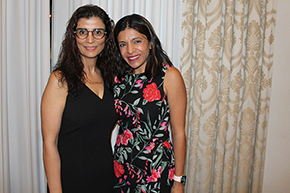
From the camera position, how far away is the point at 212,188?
2031 millimetres

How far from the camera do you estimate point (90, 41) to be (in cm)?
123

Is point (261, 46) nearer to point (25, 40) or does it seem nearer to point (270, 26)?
point (270, 26)

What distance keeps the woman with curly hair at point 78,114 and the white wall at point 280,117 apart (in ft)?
5.02

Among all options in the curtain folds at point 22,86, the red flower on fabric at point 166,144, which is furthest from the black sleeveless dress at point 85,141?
the curtain folds at point 22,86

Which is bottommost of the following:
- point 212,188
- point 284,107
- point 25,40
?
point 212,188

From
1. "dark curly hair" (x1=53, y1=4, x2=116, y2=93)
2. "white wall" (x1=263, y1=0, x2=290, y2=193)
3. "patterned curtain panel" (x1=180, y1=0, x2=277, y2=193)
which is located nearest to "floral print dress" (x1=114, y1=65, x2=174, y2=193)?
"dark curly hair" (x1=53, y1=4, x2=116, y2=93)

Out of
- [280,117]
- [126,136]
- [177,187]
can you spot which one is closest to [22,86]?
[126,136]

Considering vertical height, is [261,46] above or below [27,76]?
above

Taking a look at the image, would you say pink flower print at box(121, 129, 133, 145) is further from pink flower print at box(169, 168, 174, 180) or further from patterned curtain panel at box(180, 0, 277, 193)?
patterned curtain panel at box(180, 0, 277, 193)

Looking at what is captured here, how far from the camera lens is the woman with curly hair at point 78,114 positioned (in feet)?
3.90

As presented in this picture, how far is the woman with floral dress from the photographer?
1.33m

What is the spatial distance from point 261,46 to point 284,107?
1.99ft

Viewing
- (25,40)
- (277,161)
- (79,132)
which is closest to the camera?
(79,132)

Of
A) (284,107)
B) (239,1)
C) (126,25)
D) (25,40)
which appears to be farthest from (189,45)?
(25,40)
